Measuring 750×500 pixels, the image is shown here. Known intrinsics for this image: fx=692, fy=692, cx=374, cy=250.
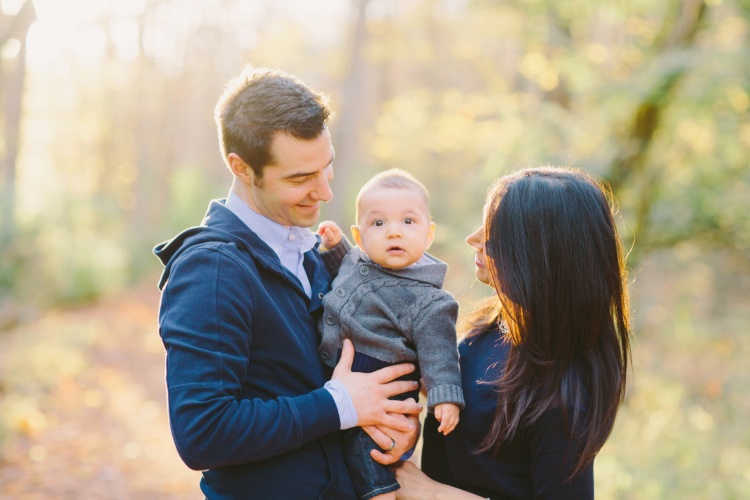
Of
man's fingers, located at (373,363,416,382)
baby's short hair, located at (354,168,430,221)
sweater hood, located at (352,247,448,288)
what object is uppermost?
baby's short hair, located at (354,168,430,221)

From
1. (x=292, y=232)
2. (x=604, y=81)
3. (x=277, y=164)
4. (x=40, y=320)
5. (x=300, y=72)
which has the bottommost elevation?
(x=40, y=320)

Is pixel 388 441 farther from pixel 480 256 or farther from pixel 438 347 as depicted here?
pixel 480 256

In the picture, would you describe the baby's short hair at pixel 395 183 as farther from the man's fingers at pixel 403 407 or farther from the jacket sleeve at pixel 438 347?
the man's fingers at pixel 403 407

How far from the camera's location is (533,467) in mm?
2051

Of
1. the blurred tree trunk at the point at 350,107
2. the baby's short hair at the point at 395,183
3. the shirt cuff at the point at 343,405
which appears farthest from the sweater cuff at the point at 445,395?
the blurred tree trunk at the point at 350,107

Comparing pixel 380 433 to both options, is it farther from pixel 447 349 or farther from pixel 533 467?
pixel 533 467

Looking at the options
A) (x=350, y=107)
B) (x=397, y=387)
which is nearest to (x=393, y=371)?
(x=397, y=387)

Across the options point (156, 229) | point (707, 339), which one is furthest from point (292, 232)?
point (156, 229)

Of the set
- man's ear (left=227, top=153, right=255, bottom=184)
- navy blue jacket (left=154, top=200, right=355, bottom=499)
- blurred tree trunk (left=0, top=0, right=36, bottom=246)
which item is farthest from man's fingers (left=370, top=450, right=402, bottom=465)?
blurred tree trunk (left=0, top=0, right=36, bottom=246)

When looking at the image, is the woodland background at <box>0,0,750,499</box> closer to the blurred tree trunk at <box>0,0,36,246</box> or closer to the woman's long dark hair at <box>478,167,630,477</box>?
the blurred tree trunk at <box>0,0,36,246</box>

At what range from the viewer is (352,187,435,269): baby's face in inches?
94.7

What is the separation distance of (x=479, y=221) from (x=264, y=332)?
20.6ft

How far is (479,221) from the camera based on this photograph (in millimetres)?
8172

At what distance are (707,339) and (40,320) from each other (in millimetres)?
11009
